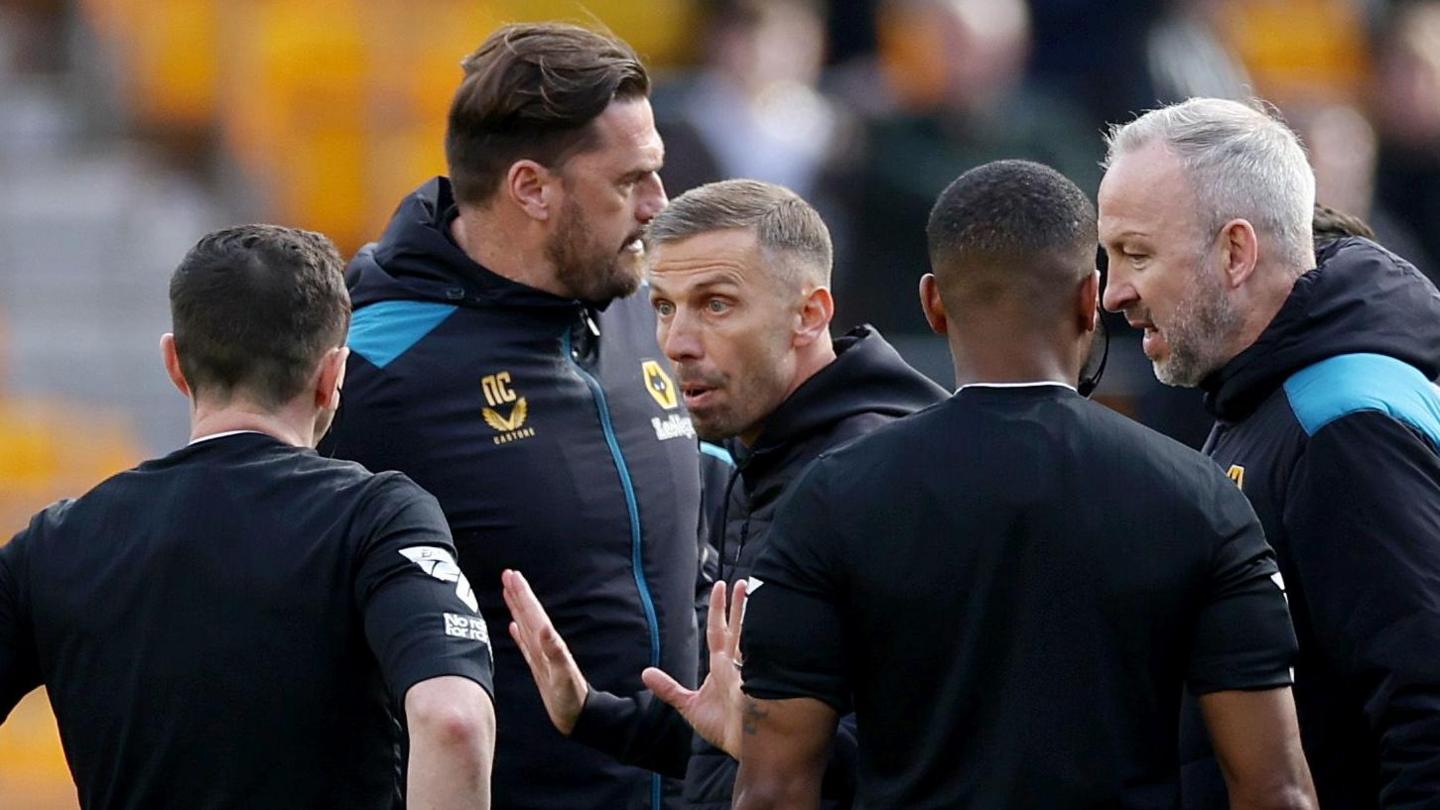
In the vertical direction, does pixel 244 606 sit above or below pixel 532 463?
above

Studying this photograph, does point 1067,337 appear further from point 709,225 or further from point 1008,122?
point 1008,122

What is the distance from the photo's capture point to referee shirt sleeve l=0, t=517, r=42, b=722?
3.20 m

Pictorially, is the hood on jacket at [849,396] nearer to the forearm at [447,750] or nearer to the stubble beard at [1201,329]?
the stubble beard at [1201,329]

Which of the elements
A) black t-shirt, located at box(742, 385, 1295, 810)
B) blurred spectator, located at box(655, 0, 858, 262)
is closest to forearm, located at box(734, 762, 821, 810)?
black t-shirt, located at box(742, 385, 1295, 810)

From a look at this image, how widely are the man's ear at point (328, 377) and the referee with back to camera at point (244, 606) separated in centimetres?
3

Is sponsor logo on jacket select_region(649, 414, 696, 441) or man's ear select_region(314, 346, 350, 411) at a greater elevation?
→ man's ear select_region(314, 346, 350, 411)

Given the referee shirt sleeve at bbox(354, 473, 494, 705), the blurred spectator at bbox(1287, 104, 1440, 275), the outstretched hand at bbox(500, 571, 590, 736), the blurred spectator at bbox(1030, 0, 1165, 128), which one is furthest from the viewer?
the blurred spectator at bbox(1030, 0, 1165, 128)

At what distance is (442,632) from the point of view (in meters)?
3.07

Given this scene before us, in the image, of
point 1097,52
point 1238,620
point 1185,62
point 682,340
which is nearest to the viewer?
point 1238,620

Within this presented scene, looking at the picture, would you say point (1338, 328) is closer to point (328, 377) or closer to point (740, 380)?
point (740, 380)

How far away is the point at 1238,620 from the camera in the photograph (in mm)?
2939

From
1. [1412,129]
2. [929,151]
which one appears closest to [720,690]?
[929,151]

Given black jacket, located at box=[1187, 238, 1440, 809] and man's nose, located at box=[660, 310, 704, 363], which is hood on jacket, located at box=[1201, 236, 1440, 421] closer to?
black jacket, located at box=[1187, 238, 1440, 809]

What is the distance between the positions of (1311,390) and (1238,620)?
596mm
